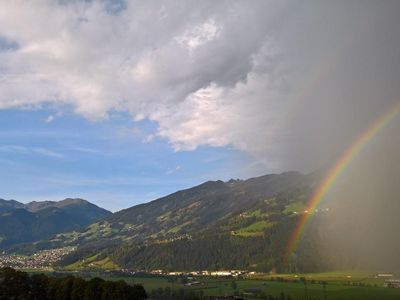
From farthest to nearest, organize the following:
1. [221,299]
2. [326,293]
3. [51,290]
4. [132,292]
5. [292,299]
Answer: [326,293] → [292,299] → [221,299] → [51,290] → [132,292]

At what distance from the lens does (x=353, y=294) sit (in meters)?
169

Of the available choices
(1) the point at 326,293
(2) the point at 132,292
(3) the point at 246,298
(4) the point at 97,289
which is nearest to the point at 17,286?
(4) the point at 97,289

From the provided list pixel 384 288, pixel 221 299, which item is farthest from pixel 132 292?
pixel 384 288

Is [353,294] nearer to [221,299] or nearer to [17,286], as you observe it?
Answer: [221,299]

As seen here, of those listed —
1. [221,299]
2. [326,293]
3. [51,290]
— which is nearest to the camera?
[51,290]

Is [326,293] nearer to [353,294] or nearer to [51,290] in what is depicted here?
[353,294]

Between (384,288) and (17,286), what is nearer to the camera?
(17,286)

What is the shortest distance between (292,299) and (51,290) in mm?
83361

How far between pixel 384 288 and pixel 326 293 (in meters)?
27.1

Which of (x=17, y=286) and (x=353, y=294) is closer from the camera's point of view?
(x=17, y=286)

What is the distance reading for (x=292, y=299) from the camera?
16188cm

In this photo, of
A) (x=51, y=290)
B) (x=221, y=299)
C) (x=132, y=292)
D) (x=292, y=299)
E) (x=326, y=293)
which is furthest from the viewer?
(x=326, y=293)

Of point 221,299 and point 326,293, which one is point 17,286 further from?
point 326,293

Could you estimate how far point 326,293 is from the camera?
174 m
